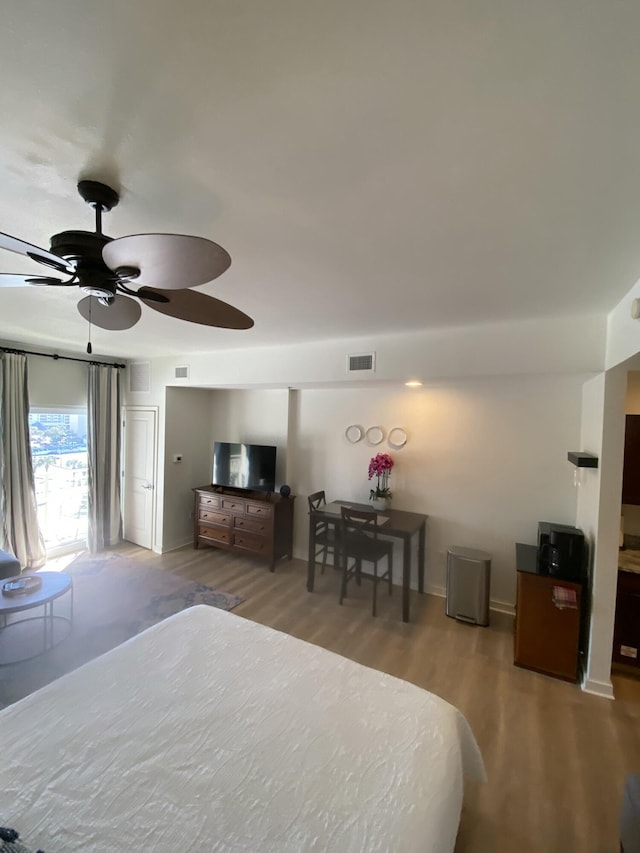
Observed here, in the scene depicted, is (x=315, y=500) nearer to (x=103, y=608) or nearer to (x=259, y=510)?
(x=259, y=510)

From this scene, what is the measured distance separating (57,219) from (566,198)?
1822mm

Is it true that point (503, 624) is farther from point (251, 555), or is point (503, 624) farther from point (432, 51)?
point (432, 51)

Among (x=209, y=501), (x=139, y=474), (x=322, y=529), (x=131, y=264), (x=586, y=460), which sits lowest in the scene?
(x=322, y=529)

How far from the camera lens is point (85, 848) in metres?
0.96

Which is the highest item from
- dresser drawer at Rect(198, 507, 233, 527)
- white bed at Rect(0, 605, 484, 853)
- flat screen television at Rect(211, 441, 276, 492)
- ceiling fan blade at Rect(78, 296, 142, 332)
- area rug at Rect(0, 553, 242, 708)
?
ceiling fan blade at Rect(78, 296, 142, 332)

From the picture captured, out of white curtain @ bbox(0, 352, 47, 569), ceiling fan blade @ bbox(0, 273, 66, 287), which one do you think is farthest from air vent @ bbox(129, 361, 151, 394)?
ceiling fan blade @ bbox(0, 273, 66, 287)

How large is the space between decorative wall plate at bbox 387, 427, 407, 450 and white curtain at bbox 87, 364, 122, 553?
360 centimetres

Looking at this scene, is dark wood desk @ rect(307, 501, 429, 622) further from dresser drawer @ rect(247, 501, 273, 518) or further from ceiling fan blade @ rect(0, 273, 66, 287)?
ceiling fan blade @ rect(0, 273, 66, 287)

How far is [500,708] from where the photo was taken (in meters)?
2.20

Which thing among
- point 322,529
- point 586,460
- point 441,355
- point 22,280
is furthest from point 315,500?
point 22,280

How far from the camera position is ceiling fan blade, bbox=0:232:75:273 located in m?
0.97

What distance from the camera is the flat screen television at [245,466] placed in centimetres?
431

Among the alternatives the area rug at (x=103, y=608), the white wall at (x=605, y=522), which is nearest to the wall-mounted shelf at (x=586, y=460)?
the white wall at (x=605, y=522)

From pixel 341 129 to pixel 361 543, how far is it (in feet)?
10.6
